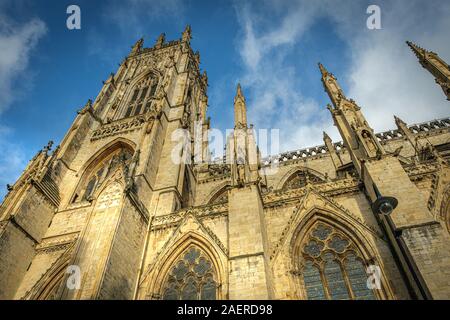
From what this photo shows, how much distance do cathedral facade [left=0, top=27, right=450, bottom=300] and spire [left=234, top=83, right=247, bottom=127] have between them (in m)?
0.09

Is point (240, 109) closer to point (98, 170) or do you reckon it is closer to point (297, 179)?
point (297, 179)

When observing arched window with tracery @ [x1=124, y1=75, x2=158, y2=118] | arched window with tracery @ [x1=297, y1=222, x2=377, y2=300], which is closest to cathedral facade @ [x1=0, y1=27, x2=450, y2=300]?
arched window with tracery @ [x1=297, y1=222, x2=377, y2=300]

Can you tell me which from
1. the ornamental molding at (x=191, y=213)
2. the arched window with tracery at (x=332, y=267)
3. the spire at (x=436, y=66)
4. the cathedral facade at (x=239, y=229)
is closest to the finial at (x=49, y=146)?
the cathedral facade at (x=239, y=229)

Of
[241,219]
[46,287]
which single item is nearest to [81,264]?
[46,287]

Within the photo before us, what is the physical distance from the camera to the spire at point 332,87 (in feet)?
42.8

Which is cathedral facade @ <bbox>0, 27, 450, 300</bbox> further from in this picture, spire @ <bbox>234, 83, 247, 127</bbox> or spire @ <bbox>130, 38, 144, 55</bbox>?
spire @ <bbox>130, 38, 144, 55</bbox>

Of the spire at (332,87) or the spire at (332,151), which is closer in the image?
the spire at (332,87)

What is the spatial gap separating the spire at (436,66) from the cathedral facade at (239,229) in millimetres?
51

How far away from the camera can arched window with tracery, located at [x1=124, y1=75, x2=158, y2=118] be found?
21797mm

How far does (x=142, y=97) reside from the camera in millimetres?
23625

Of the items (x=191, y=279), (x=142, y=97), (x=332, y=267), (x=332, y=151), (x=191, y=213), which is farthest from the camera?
(x=142, y=97)

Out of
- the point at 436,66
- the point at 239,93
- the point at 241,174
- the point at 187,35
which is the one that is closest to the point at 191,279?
the point at 241,174

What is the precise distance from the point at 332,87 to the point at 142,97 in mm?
14742

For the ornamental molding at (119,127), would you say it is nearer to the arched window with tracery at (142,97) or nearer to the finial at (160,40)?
the arched window with tracery at (142,97)
